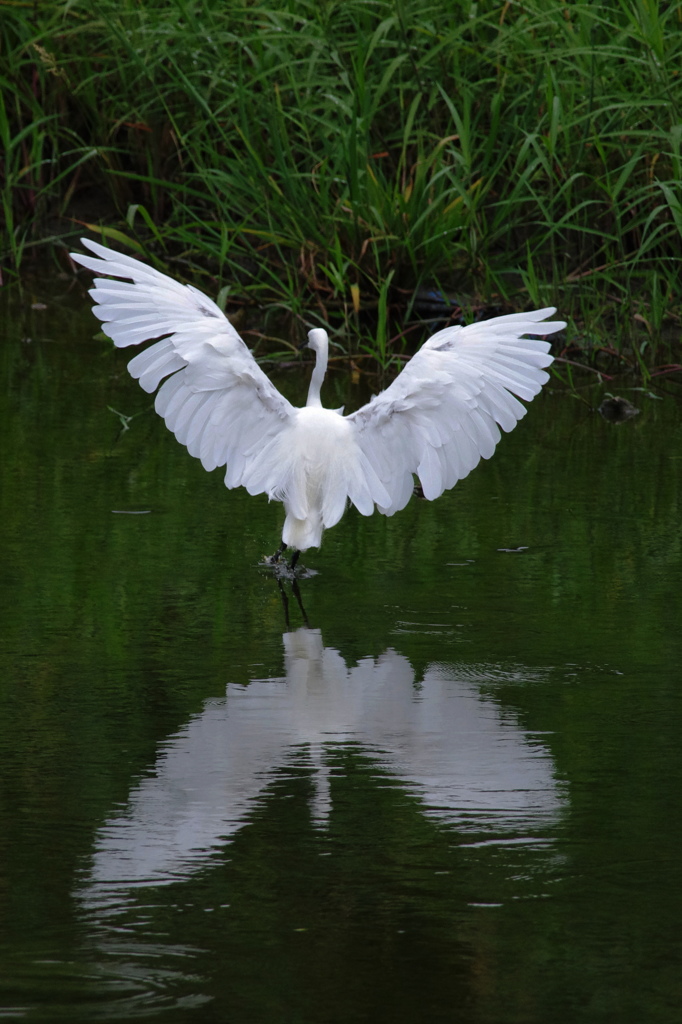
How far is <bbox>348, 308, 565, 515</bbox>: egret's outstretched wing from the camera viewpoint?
491 centimetres

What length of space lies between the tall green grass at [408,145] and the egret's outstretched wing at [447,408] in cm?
230

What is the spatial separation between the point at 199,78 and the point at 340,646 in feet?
17.1

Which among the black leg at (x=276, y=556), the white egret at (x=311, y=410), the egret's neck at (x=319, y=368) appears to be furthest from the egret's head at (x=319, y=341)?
the black leg at (x=276, y=556)

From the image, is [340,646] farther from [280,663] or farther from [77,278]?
[77,278]

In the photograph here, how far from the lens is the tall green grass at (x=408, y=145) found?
302 inches

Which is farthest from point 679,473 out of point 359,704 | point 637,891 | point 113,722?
point 637,891

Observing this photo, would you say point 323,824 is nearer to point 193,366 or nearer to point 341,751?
point 341,751

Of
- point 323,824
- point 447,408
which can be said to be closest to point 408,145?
point 447,408

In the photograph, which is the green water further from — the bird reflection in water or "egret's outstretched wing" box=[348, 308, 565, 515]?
"egret's outstretched wing" box=[348, 308, 565, 515]

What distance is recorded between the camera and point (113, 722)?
12.0 ft

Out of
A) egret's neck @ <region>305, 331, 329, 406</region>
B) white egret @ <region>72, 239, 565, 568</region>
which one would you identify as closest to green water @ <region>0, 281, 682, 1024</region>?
white egret @ <region>72, 239, 565, 568</region>

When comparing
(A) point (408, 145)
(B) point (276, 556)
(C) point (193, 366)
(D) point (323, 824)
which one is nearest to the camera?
(D) point (323, 824)

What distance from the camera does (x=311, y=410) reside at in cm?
511

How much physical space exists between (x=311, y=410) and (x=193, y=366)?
0.43 m
